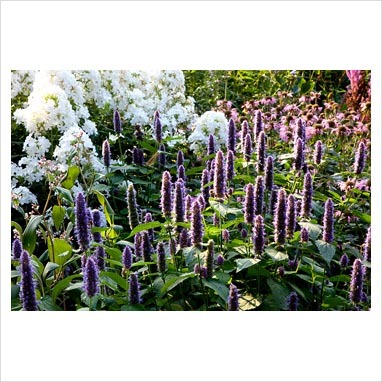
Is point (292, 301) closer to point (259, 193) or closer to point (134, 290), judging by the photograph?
point (259, 193)

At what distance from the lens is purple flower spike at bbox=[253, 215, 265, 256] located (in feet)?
8.64

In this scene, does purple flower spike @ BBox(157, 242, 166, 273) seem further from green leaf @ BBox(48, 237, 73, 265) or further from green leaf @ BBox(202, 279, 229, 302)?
green leaf @ BBox(48, 237, 73, 265)

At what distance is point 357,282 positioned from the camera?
2738 millimetres

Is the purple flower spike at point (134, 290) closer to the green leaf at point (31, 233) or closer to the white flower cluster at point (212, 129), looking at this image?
the green leaf at point (31, 233)

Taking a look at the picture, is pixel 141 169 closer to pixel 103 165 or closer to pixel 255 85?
pixel 103 165

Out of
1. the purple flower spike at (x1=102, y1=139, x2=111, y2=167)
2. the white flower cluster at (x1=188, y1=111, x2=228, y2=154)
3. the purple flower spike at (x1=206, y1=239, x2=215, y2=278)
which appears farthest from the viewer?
the white flower cluster at (x1=188, y1=111, x2=228, y2=154)

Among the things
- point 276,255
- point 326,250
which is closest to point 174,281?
point 276,255

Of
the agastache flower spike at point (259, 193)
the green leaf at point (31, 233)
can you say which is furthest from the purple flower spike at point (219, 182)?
the green leaf at point (31, 233)

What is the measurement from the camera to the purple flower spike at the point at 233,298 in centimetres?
253

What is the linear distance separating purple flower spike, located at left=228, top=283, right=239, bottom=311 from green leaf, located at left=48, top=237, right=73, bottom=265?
77 centimetres

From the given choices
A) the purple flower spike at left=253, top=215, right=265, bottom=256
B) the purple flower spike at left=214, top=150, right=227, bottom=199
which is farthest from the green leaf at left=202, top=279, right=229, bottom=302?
the purple flower spike at left=214, top=150, right=227, bottom=199

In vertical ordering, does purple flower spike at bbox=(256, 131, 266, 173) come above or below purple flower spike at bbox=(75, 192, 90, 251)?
above
